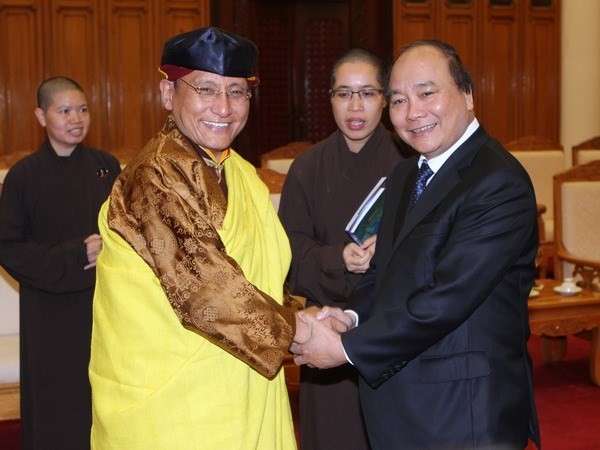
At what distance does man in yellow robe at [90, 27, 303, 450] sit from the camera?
6.16 feet

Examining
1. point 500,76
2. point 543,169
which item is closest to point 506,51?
point 500,76

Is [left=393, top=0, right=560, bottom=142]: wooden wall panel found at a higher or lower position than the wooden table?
higher

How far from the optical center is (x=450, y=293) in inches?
76.0

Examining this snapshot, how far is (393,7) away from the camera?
32.0 feet

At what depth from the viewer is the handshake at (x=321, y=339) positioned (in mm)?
2195

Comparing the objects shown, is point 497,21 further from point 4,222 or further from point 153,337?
point 153,337

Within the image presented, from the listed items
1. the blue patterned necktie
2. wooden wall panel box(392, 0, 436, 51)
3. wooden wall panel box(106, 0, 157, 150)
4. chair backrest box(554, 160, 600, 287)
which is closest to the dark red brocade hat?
the blue patterned necktie

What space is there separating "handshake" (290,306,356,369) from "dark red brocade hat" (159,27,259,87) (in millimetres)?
667

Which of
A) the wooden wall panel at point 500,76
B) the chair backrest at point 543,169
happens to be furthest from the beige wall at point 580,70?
the chair backrest at point 543,169

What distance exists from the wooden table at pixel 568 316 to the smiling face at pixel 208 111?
9.31 feet

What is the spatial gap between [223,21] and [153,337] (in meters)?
7.87

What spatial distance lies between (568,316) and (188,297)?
3194 millimetres

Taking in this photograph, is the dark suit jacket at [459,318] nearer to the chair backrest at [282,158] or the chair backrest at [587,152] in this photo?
the chair backrest at [282,158]

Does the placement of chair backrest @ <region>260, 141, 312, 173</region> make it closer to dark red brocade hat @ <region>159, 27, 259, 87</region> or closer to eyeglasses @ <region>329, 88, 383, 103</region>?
eyeglasses @ <region>329, 88, 383, 103</region>
